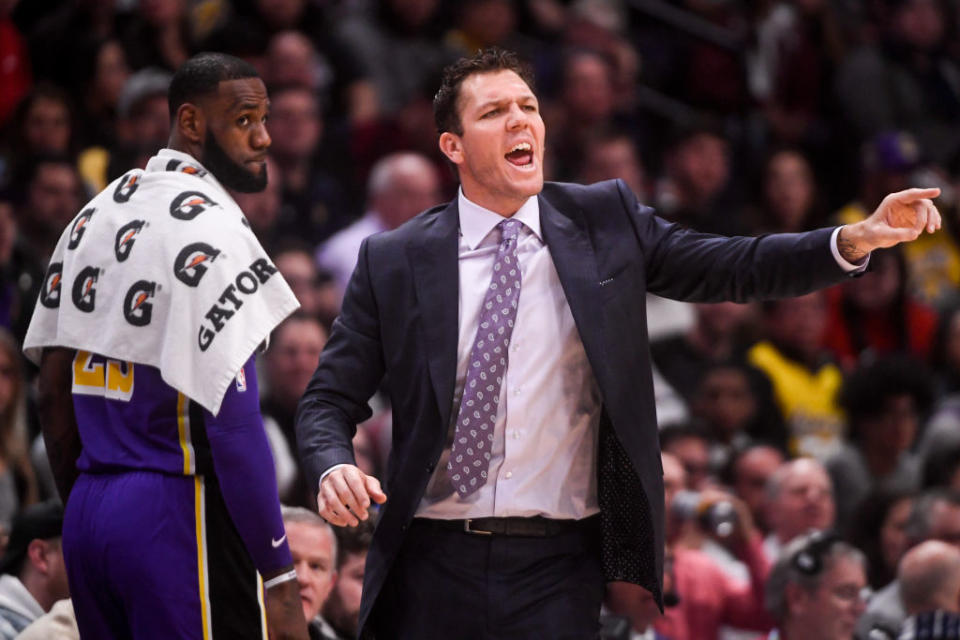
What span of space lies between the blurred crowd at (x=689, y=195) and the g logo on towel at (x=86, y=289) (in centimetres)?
156

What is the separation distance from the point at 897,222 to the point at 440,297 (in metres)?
1.05

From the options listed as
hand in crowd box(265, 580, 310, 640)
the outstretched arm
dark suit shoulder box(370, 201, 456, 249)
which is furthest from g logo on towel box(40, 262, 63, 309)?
hand in crowd box(265, 580, 310, 640)

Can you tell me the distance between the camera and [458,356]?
11.9 feet

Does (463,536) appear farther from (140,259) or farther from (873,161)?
(873,161)

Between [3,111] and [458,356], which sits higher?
[3,111]

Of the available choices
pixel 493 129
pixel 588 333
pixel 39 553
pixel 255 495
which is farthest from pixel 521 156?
pixel 39 553

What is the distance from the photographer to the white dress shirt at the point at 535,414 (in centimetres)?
356

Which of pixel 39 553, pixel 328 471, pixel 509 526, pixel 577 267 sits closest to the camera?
pixel 328 471

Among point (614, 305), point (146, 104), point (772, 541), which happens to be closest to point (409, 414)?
point (614, 305)

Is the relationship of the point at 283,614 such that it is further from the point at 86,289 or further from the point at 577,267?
the point at 577,267

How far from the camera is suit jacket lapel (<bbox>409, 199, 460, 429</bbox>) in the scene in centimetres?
359

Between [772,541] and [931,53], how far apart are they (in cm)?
508

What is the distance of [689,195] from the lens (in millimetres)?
9672

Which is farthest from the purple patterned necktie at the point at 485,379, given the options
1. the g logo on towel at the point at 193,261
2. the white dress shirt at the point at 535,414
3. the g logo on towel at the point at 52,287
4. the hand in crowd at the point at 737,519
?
the hand in crowd at the point at 737,519
